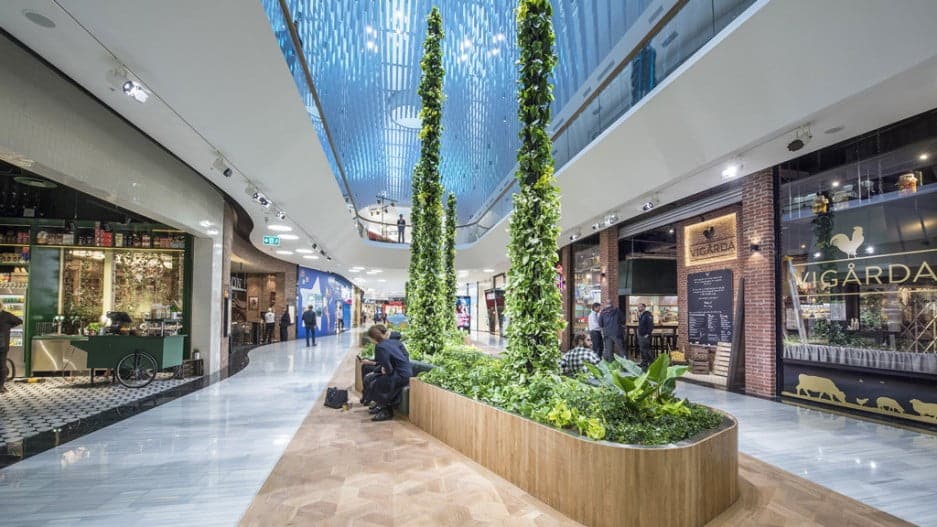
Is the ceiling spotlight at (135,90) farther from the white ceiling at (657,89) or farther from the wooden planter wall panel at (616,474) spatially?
the wooden planter wall panel at (616,474)

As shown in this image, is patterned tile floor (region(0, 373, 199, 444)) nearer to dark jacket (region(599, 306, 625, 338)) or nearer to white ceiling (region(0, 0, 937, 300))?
white ceiling (region(0, 0, 937, 300))

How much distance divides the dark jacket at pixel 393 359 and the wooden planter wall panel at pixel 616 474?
2527 mm

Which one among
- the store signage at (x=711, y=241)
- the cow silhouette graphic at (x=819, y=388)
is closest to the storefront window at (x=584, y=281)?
the store signage at (x=711, y=241)

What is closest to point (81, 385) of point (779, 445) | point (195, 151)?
point (195, 151)

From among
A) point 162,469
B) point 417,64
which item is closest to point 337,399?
point 162,469

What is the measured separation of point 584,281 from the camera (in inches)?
617

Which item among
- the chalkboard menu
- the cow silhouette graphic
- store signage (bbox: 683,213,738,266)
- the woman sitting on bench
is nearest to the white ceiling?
store signage (bbox: 683,213,738,266)

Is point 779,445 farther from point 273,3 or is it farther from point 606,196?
point 273,3

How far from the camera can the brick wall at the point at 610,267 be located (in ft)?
42.8

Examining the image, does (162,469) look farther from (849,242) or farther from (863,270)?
(849,242)

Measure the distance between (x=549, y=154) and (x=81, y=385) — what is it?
31.8 feet

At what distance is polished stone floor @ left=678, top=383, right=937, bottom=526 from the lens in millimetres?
3787

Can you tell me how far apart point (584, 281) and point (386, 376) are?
34.6 ft

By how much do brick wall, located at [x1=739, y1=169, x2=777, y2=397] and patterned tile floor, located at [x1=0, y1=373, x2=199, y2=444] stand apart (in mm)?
10266
